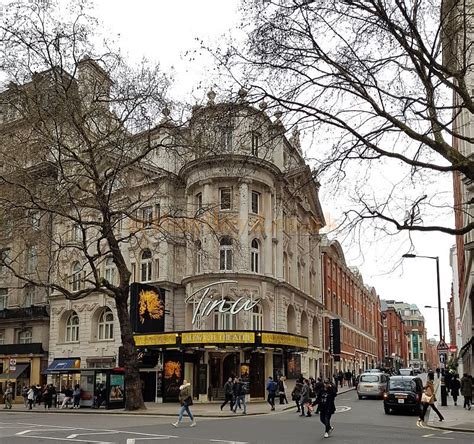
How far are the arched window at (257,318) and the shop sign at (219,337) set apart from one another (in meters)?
4.97

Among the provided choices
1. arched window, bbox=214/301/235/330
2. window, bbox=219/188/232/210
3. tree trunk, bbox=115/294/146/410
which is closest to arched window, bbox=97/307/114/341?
arched window, bbox=214/301/235/330

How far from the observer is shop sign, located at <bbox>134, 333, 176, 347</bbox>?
38.7 m

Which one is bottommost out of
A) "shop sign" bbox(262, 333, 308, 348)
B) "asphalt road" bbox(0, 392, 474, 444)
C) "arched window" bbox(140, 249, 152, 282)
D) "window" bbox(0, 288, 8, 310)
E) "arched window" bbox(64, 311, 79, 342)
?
"asphalt road" bbox(0, 392, 474, 444)

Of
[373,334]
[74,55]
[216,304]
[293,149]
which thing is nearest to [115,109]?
[74,55]

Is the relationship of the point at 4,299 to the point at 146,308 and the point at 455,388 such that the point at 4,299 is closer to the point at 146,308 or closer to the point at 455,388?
the point at 146,308

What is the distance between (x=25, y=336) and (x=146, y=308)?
59.5ft

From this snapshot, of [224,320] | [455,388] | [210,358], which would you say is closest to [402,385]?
[455,388]

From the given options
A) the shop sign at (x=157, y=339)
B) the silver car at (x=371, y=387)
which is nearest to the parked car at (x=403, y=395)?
the silver car at (x=371, y=387)

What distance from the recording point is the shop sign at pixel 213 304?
39.9 metres

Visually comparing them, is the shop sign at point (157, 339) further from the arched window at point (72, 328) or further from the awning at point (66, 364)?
the arched window at point (72, 328)

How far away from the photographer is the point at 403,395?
88.3 feet

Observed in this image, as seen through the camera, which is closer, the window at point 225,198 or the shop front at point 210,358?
the shop front at point 210,358

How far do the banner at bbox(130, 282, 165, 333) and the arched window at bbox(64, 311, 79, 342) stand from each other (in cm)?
1219

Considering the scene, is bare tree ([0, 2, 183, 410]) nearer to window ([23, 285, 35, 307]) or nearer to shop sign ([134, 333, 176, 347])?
shop sign ([134, 333, 176, 347])
